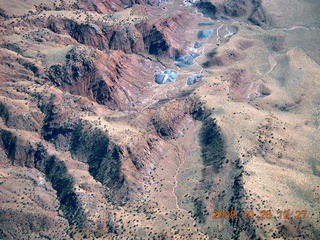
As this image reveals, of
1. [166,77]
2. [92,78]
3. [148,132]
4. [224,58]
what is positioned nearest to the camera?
[148,132]

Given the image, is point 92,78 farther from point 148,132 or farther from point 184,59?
point 184,59

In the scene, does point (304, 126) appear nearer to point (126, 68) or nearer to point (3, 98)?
point (126, 68)

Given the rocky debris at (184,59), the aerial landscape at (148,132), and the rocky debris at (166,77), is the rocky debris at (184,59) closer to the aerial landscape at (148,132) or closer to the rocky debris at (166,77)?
the aerial landscape at (148,132)

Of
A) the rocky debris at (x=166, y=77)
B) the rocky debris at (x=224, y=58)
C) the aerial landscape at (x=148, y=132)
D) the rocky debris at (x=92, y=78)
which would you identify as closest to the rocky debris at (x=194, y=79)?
the aerial landscape at (x=148, y=132)

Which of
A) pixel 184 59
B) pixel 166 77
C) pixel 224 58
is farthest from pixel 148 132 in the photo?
pixel 224 58

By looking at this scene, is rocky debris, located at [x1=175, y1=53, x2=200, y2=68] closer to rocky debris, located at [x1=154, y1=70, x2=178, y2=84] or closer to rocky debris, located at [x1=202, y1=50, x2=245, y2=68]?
rocky debris, located at [x1=202, y1=50, x2=245, y2=68]
